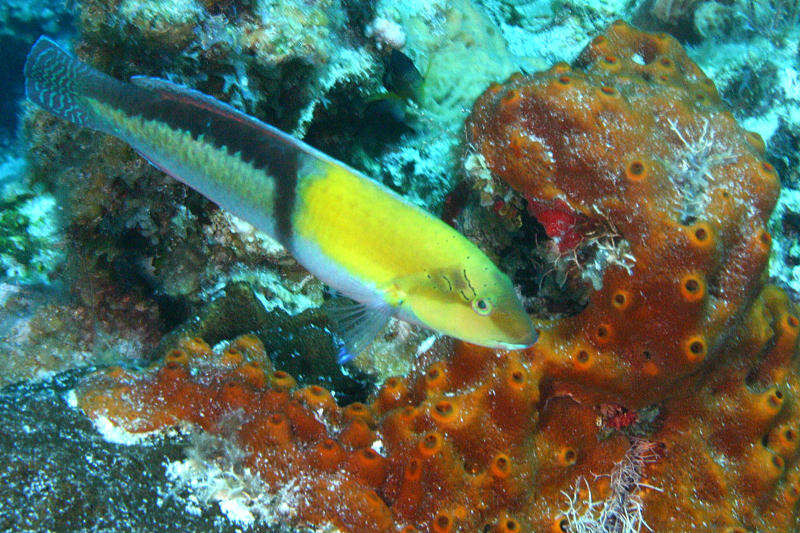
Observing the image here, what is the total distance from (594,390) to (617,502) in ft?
2.30

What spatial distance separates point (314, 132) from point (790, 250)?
4.70 metres

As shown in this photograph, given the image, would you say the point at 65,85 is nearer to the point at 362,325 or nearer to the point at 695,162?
the point at 362,325

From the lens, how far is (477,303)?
7.30ft

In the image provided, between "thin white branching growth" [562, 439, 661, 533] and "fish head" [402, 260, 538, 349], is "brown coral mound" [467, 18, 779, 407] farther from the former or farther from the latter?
"fish head" [402, 260, 538, 349]

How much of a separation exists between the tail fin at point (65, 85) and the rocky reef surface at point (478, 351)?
0.77 meters

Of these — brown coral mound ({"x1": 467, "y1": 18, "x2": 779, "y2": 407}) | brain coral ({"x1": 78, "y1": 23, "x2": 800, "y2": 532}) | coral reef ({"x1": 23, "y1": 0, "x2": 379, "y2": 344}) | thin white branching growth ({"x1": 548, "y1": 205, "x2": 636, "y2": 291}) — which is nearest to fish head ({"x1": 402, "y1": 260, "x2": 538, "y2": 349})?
brain coral ({"x1": 78, "y1": 23, "x2": 800, "y2": 532})

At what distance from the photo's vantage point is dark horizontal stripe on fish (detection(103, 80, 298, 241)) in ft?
7.64

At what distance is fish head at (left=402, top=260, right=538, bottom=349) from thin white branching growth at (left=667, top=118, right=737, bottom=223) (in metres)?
1.31

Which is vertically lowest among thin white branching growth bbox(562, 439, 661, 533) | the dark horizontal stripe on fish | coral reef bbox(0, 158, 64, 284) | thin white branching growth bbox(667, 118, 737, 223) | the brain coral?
coral reef bbox(0, 158, 64, 284)

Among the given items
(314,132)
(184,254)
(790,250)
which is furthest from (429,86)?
(790,250)

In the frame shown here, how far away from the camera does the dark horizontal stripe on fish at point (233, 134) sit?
7.64 feet

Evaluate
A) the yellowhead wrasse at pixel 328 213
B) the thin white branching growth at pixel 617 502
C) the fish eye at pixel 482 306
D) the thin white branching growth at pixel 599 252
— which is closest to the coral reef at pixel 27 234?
the yellowhead wrasse at pixel 328 213

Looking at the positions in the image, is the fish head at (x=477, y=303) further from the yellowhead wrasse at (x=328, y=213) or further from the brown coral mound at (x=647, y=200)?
the brown coral mound at (x=647, y=200)


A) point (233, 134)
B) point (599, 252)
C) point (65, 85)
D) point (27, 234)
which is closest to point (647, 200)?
point (599, 252)
